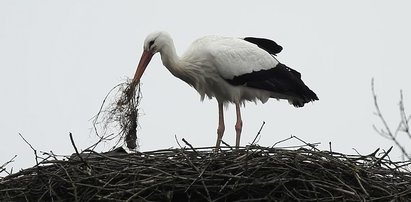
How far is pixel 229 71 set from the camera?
8.83 metres

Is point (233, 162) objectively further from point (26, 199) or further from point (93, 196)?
point (26, 199)

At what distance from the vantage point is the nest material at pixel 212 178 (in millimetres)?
6203

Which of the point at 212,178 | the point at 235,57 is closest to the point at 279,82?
the point at 235,57

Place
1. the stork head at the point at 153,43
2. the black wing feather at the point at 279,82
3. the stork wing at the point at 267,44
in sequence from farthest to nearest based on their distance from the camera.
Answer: the stork wing at the point at 267,44 < the black wing feather at the point at 279,82 < the stork head at the point at 153,43

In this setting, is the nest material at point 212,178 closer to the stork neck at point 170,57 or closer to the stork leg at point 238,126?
the stork neck at point 170,57

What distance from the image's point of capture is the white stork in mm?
8774

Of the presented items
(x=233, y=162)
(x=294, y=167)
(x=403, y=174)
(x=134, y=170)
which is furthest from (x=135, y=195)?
(x=403, y=174)

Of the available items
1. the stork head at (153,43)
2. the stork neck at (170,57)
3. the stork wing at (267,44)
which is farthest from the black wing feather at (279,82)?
the stork head at (153,43)

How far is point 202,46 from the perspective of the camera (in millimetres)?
8898

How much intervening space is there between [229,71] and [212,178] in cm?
270

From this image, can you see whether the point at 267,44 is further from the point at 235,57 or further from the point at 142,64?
the point at 142,64

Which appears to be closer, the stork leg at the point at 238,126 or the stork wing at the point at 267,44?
the stork leg at the point at 238,126

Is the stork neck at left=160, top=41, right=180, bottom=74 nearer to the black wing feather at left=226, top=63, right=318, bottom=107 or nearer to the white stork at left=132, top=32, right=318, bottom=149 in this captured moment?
the white stork at left=132, top=32, right=318, bottom=149

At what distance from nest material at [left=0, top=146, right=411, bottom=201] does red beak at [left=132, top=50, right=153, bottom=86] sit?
1.88 m
